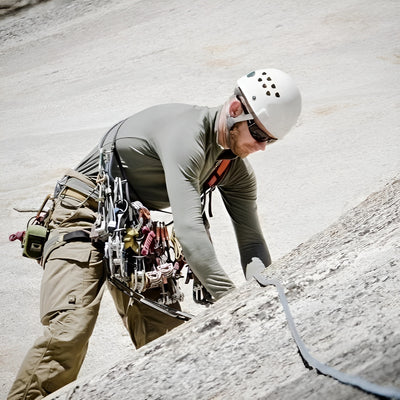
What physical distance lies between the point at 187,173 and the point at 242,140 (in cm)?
41

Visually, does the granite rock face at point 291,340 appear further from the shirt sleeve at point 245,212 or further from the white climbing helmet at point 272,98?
the shirt sleeve at point 245,212

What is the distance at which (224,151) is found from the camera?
2.85 meters

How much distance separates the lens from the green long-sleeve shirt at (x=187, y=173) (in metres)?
2.44

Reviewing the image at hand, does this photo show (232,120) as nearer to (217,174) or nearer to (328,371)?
(217,174)

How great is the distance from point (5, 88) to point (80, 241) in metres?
7.74

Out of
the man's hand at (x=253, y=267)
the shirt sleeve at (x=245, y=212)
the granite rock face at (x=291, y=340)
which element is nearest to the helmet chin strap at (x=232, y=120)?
the shirt sleeve at (x=245, y=212)

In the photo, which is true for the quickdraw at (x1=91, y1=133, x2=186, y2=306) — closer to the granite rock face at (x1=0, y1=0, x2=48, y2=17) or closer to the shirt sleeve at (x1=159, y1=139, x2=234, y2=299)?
the shirt sleeve at (x1=159, y1=139, x2=234, y2=299)

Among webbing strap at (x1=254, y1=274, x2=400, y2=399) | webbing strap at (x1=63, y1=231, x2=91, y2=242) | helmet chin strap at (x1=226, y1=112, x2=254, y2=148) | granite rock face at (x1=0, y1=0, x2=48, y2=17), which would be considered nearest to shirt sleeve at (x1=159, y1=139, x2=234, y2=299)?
helmet chin strap at (x1=226, y1=112, x2=254, y2=148)

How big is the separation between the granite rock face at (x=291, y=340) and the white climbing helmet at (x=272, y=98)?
889mm

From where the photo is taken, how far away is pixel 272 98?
2.72 meters

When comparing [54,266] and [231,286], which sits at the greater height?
[54,266]

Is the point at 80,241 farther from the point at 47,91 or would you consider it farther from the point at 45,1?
the point at 45,1

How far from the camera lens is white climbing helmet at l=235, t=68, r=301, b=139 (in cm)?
272

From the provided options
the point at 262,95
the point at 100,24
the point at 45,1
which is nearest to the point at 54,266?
the point at 262,95
